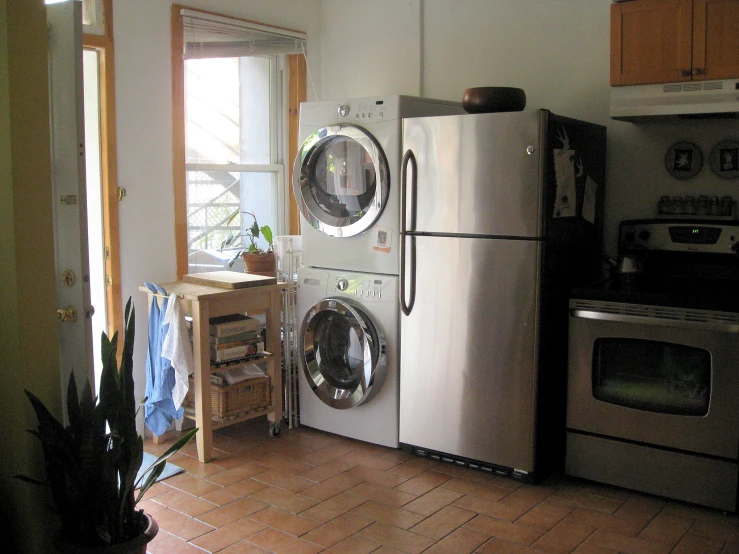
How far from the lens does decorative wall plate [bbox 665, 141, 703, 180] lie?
337 cm

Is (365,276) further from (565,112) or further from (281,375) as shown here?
(565,112)

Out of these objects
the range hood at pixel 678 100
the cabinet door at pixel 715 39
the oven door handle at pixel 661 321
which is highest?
the cabinet door at pixel 715 39

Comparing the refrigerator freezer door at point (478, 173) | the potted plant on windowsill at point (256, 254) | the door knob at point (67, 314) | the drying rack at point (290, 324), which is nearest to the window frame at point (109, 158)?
the potted plant on windowsill at point (256, 254)

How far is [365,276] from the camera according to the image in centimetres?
362

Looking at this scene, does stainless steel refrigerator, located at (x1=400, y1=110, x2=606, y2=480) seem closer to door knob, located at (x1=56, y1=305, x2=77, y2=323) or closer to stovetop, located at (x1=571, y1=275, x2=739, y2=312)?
stovetop, located at (x1=571, y1=275, x2=739, y2=312)

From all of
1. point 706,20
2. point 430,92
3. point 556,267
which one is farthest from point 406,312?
point 706,20

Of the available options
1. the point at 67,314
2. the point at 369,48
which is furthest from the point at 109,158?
the point at 369,48

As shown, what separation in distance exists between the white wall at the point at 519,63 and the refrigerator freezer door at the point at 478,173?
2.45ft

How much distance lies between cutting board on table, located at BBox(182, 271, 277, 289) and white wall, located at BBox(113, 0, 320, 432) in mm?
221

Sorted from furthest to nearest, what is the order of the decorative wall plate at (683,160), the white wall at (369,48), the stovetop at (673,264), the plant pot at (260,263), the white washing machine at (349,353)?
the white wall at (369,48), the plant pot at (260,263), the white washing machine at (349,353), the decorative wall plate at (683,160), the stovetop at (673,264)

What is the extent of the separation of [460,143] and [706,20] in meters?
1.06

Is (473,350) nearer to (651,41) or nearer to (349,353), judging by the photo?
(349,353)

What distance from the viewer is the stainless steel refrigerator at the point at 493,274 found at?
10.2 feet

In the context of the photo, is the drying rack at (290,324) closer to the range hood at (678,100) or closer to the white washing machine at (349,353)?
the white washing machine at (349,353)
